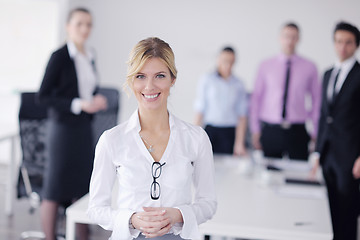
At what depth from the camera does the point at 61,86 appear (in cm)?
263

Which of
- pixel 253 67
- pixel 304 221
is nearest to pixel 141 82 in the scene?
pixel 304 221

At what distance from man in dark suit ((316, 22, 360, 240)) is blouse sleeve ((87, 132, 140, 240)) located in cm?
168

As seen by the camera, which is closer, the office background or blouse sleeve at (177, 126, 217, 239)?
blouse sleeve at (177, 126, 217, 239)

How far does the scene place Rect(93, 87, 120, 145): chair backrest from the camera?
372cm

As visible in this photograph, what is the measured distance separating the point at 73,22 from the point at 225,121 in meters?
1.68

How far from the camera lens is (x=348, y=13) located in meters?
5.19

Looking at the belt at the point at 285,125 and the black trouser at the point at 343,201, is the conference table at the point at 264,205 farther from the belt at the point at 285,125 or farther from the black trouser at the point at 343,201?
the belt at the point at 285,125

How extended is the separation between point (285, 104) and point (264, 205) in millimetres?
1573

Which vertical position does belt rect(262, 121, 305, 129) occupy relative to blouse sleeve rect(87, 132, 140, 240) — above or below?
below

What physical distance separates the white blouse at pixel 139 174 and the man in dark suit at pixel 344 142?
4.99 ft

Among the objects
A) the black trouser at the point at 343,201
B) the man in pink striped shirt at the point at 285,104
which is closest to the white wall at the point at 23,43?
the man in pink striped shirt at the point at 285,104

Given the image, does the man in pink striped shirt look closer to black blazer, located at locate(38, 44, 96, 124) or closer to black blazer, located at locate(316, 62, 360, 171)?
black blazer, located at locate(316, 62, 360, 171)

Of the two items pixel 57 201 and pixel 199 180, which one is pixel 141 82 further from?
pixel 57 201

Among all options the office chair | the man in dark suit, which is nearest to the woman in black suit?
the office chair
